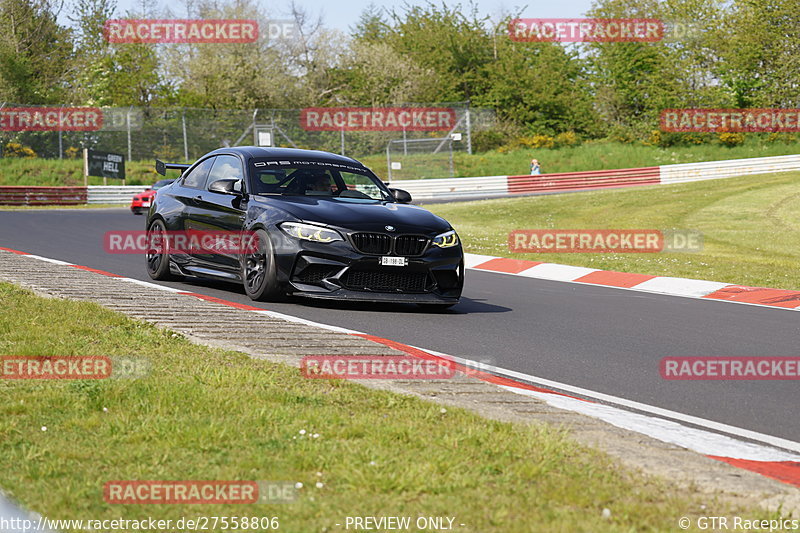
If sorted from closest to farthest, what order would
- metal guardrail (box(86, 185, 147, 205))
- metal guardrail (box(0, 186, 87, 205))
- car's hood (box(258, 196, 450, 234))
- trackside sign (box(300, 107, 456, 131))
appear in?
car's hood (box(258, 196, 450, 234)), metal guardrail (box(0, 186, 87, 205)), metal guardrail (box(86, 185, 147, 205)), trackside sign (box(300, 107, 456, 131))

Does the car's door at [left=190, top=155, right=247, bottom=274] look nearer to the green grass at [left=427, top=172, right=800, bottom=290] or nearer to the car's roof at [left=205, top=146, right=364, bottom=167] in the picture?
the car's roof at [left=205, top=146, right=364, bottom=167]

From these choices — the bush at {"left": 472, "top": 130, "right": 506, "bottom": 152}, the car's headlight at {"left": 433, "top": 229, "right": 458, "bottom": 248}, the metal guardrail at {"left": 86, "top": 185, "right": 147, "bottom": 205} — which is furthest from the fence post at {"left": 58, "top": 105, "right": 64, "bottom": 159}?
the car's headlight at {"left": 433, "top": 229, "right": 458, "bottom": 248}

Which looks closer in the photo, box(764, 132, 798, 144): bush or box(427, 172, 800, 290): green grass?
box(427, 172, 800, 290): green grass

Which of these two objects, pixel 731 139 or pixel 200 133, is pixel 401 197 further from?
pixel 731 139

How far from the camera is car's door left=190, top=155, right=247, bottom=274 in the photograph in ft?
35.8

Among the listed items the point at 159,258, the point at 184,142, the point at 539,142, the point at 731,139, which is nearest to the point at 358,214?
the point at 159,258

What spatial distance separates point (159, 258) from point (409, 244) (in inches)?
143

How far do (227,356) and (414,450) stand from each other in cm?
248

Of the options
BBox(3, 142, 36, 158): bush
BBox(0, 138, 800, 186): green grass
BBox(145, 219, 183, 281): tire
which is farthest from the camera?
BBox(0, 138, 800, 186): green grass

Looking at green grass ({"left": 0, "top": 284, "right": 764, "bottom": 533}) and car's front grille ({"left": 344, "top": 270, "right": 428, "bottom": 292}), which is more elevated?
car's front grille ({"left": 344, "top": 270, "right": 428, "bottom": 292})

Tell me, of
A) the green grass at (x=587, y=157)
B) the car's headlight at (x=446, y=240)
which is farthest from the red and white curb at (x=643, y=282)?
the green grass at (x=587, y=157)

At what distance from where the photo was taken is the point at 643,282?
15.0 metres

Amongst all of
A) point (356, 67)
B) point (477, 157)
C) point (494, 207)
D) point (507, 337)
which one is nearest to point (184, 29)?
point (356, 67)

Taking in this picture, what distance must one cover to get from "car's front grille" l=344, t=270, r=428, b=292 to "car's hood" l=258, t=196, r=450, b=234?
42cm
